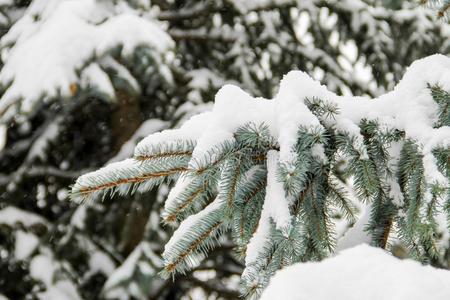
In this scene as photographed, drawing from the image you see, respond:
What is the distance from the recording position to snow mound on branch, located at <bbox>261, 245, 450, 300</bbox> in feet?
1.86

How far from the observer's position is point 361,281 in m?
0.60

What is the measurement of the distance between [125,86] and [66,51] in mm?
352

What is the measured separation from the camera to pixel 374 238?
4.42 ft

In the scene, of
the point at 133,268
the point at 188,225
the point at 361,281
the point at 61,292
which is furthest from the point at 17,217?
the point at 361,281

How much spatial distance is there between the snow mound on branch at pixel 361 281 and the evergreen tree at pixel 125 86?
2214 millimetres

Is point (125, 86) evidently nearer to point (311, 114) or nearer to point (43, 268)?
point (43, 268)

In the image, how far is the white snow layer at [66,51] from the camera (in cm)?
268

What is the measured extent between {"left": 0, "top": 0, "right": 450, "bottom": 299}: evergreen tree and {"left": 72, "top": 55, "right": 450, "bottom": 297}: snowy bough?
5.03 feet

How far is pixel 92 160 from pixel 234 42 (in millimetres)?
1336

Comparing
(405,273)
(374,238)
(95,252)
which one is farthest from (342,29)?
(405,273)

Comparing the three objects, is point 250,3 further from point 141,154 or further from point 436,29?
point 141,154

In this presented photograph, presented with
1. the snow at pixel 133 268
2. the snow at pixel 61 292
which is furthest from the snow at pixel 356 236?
the snow at pixel 61 292

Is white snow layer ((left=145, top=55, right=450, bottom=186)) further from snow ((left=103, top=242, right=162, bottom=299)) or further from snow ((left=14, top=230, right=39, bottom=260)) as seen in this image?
snow ((left=14, top=230, right=39, bottom=260))

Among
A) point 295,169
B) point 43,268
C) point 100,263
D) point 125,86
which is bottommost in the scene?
point 100,263
